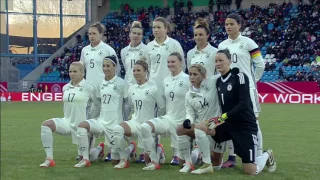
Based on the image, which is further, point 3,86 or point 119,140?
point 3,86

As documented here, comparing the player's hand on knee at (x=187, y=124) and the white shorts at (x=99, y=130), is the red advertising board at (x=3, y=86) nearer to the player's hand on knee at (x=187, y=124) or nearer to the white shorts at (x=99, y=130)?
the white shorts at (x=99, y=130)

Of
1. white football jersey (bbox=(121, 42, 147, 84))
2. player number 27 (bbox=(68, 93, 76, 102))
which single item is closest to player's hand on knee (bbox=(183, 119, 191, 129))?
white football jersey (bbox=(121, 42, 147, 84))

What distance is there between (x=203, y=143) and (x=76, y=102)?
2086 mm

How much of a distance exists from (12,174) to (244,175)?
2875 mm

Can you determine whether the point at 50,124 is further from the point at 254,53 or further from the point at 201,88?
the point at 254,53

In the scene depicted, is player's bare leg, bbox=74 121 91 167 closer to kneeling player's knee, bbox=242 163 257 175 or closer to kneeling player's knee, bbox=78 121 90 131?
kneeling player's knee, bbox=78 121 90 131

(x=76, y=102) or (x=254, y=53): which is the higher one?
(x=254, y=53)

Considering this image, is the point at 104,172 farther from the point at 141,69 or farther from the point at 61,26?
the point at 61,26

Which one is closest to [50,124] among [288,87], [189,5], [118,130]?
[118,130]

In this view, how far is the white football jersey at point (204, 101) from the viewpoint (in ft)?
21.9

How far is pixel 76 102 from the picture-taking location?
7.48 meters

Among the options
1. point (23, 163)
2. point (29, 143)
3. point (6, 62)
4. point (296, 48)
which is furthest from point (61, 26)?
point (23, 163)

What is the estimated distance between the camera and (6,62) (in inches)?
1383

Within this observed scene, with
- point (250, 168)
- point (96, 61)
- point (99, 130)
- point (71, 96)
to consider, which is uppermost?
point (96, 61)
